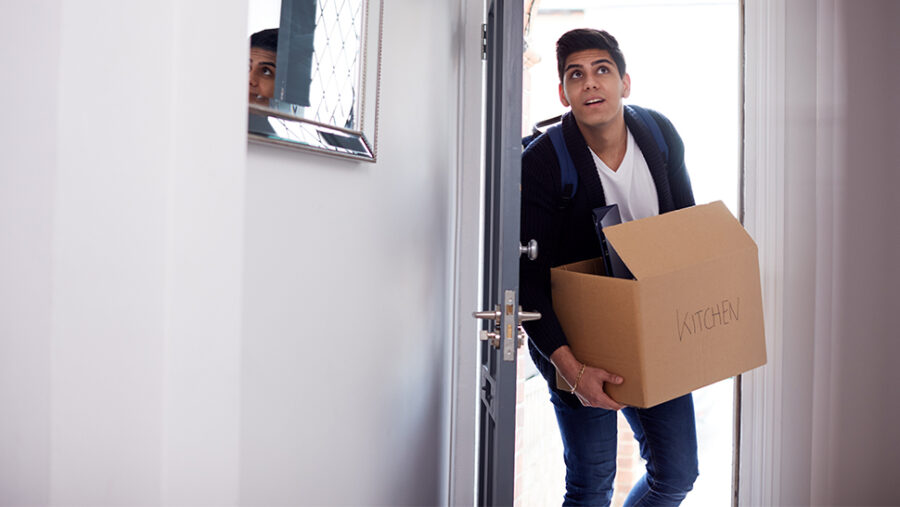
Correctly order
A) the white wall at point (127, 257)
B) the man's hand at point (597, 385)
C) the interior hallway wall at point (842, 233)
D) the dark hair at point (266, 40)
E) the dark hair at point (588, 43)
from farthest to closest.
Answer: the interior hallway wall at point (842, 233), the dark hair at point (588, 43), the man's hand at point (597, 385), the dark hair at point (266, 40), the white wall at point (127, 257)

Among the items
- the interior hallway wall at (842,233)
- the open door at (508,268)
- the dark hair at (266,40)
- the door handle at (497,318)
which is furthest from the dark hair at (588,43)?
the dark hair at (266,40)

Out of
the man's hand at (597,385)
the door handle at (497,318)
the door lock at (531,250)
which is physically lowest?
the man's hand at (597,385)

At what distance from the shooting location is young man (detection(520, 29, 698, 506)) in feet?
5.26

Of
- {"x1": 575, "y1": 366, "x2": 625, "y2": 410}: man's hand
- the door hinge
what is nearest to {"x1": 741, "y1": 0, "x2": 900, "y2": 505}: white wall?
{"x1": 575, "y1": 366, "x2": 625, "y2": 410}: man's hand

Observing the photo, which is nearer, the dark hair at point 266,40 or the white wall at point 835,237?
the dark hair at point 266,40

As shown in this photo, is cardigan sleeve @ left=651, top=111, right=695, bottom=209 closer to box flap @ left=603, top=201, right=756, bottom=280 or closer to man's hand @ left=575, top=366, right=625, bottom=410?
box flap @ left=603, top=201, right=756, bottom=280

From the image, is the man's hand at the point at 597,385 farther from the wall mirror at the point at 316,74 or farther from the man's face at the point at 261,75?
the man's face at the point at 261,75

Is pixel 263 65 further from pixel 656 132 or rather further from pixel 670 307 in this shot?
pixel 656 132

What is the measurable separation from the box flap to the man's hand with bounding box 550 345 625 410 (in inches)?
10.7

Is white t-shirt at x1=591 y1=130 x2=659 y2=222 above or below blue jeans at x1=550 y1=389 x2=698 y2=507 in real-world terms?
above

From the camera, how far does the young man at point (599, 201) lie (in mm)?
1604

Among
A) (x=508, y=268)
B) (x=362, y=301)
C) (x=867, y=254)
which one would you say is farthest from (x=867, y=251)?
(x=362, y=301)

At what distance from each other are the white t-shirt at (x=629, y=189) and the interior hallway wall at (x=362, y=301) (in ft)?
1.53

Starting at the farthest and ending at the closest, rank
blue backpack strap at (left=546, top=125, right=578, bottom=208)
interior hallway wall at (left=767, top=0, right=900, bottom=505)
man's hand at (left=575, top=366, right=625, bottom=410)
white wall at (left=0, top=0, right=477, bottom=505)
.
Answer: interior hallway wall at (left=767, top=0, right=900, bottom=505) → blue backpack strap at (left=546, top=125, right=578, bottom=208) → man's hand at (left=575, top=366, right=625, bottom=410) → white wall at (left=0, top=0, right=477, bottom=505)
